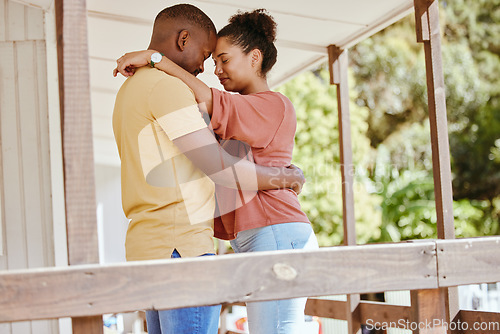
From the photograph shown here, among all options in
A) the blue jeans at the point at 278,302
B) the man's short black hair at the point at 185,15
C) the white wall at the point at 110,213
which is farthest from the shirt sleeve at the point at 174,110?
the white wall at the point at 110,213

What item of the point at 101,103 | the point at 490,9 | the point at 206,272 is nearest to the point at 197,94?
the point at 206,272

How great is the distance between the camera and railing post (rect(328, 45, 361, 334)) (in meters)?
4.56

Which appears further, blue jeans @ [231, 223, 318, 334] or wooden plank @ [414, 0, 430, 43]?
wooden plank @ [414, 0, 430, 43]

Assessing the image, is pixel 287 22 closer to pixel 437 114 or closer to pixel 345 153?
pixel 345 153

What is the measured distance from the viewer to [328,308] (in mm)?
4965

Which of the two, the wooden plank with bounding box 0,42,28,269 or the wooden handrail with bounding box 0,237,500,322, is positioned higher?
the wooden plank with bounding box 0,42,28,269

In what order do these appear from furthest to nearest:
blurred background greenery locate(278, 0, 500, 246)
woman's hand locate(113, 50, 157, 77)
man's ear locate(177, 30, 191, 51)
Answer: blurred background greenery locate(278, 0, 500, 246)
man's ear locate(177, 30, 191, 51)
woman's hand locate(113, 50, 157, 77)

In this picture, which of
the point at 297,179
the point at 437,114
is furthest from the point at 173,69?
the point at 437,114

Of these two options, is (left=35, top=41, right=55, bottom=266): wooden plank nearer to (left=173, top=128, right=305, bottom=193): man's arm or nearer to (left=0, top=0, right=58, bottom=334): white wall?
(left=0, top=0, right=58, bottom=334): white wall

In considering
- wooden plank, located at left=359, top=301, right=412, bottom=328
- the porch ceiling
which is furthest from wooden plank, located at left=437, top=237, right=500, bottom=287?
→ wooden plank, located at left=359, top=301, right=412, bottom=328

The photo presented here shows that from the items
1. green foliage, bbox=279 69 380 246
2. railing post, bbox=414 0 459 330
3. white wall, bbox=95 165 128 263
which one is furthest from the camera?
green foliage, bbox=279 69 380 246

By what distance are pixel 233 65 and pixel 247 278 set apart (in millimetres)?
957

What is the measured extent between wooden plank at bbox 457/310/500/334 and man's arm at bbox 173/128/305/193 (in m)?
2.15

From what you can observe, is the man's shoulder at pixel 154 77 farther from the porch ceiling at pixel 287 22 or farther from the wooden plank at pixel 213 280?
the porch ceiling at pixel 287 22
